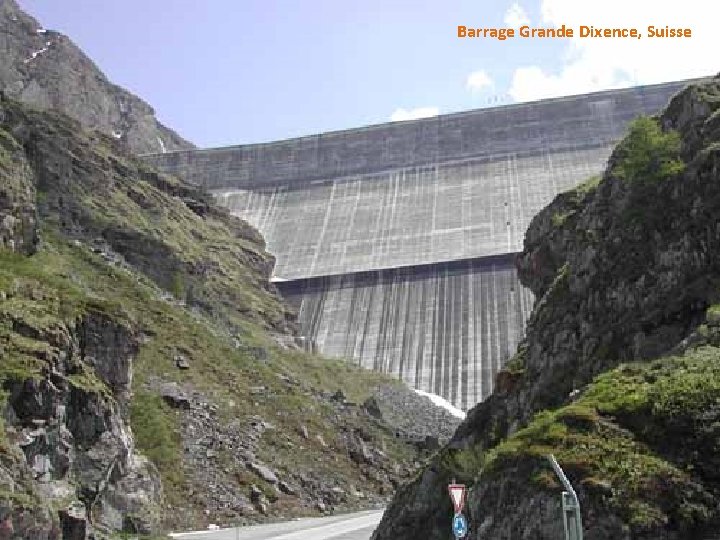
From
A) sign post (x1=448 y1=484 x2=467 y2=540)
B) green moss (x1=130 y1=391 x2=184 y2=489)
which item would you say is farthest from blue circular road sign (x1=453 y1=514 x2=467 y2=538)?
green moss (x1=130 y1=391 x2=184 y2=489)

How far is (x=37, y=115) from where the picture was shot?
5238cm

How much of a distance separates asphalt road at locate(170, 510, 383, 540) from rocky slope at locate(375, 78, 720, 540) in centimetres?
567

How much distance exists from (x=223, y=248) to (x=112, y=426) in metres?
39.0

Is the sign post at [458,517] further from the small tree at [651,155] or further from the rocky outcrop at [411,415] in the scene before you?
the rocky outcrop at [411,415]

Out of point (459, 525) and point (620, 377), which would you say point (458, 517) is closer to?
point (459, 525)

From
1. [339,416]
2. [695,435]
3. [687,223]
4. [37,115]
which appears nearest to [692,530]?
[695,435]

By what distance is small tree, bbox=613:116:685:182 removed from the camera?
1950 cm

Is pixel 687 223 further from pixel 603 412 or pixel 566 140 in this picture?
pixel 566 140

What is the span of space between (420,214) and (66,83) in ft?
188

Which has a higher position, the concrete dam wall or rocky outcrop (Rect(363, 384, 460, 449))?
the concrete dam wall

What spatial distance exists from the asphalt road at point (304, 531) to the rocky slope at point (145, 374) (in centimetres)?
169

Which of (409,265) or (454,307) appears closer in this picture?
(454,307)

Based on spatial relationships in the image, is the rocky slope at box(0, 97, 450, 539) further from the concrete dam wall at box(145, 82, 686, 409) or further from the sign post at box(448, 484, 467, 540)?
the sign post at box(448, 484, 467, 540)

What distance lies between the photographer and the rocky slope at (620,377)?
11.0m
